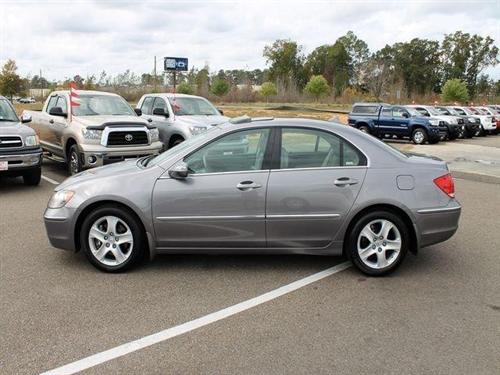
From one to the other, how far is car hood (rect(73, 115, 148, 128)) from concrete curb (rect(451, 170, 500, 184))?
764 centimetres

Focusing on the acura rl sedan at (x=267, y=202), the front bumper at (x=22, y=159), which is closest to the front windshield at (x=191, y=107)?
the front bumper at (x=22, y=159)

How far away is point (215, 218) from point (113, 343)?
5.32ft

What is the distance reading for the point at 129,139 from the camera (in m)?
10.2

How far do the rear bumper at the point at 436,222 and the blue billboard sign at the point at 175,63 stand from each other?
21161 millimetres

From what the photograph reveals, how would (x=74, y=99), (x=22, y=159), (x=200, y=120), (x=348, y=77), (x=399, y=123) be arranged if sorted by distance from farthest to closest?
(x=348, y=77), (x=399, y=123), (x=200, y=120), (x=74, y=99), (x=22, y=159)

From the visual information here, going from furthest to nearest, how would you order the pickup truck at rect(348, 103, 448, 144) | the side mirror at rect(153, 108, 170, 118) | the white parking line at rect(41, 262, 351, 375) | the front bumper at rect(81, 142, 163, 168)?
1. the pickup truck at rect(348, 103, 448, 144)
2. the side mirror at rect(153, 108, 170, 118)
3. the front bumper at rect(81, 142, 163, 168)
4. the white parking line at rect(41, 262, 351, 375)

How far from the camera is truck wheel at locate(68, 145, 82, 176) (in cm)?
1016

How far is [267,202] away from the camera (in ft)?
16.1

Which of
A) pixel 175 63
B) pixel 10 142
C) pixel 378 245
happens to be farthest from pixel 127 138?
pixel 175 63

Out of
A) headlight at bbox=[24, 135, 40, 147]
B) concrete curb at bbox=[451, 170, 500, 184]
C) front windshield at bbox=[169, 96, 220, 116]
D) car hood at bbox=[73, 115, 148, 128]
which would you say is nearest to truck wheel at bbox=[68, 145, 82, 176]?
car hood at bbox=[73, 115, 148, 128]

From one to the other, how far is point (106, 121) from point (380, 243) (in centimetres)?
695

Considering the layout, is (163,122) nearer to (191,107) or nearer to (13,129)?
(191,107)

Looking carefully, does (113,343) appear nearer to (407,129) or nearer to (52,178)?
(52,178)

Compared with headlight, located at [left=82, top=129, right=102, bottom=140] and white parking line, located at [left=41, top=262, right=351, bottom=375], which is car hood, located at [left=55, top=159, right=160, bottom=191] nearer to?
white parking line, located at [left=41, top=262, right=351, bottom=375]
